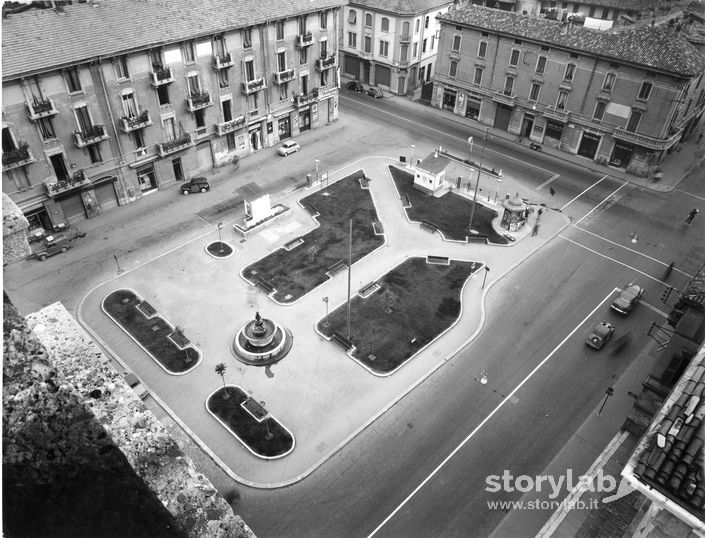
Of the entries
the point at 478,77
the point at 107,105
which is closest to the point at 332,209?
the point at 107,105

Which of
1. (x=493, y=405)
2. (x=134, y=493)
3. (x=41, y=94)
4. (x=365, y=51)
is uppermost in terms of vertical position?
(x=134, y=493)

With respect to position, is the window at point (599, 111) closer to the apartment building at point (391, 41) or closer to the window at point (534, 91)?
the window at point (534, 91)

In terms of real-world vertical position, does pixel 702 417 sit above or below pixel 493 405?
above

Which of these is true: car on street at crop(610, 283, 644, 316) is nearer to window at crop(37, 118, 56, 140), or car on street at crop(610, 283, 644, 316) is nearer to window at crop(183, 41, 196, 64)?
window at crop(183, 41, 196, 64)

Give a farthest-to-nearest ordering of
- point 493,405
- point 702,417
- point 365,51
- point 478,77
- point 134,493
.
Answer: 1. point 365,51
2. point 478,77
3. point 493,405
4. point 702,417
5. point 134,493

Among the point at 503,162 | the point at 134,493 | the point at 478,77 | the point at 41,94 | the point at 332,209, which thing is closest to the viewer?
the point at 134,493

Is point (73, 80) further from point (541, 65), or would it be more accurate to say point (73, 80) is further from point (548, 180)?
point (541, 65)

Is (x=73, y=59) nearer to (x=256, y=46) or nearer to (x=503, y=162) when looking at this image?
(x=256, y=46)
